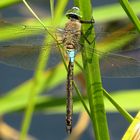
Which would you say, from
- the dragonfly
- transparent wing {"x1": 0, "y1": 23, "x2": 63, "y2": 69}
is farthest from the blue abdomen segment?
transparent wing {"x1": 0, "y1": 23, "x2": 63, "y2": 69}

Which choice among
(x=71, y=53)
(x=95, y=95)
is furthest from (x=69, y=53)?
(x=95, y=95)

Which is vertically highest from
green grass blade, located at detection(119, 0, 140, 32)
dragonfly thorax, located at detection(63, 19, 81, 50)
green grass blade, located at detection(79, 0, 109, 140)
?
green grass blade, located at detection(119, 0, 140, 32)

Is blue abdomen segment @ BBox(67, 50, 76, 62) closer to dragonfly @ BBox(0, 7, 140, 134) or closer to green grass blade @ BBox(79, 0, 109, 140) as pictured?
dragonfly @ BBox(0, 7, 140, 134)

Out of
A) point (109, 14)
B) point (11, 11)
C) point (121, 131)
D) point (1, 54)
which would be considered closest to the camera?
point (1, 54)

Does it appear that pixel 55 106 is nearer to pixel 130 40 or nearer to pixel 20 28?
pixel 20 28

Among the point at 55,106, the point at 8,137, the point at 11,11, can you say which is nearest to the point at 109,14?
the point at 55,106

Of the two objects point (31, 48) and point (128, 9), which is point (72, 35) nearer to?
point (31, 48)

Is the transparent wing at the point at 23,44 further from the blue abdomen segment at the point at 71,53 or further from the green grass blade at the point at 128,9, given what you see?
the green grass blade at the point at 128,9
